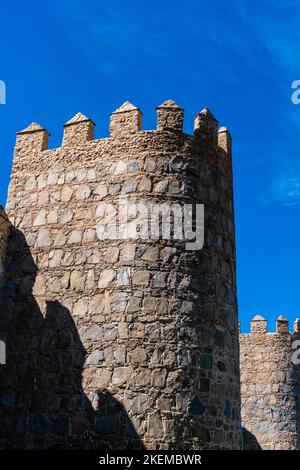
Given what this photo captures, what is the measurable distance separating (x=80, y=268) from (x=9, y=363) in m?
1.63

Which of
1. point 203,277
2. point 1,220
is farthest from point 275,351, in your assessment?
point 1,220

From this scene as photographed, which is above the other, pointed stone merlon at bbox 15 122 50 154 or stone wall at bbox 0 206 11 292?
pointed stone merlon at bbox 15 122 50 154

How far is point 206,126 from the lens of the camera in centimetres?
849

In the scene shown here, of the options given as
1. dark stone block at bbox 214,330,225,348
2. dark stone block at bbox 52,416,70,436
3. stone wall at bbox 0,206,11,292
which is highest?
stone wall at bbox 0,206,11,292

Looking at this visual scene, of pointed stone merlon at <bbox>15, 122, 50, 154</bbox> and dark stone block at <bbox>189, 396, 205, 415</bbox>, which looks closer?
dark stone block at <bbox>189, 396, 205, 415</bbox>

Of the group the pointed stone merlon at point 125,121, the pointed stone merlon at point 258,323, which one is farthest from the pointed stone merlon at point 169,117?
the pointed stone merlon at point 258,323

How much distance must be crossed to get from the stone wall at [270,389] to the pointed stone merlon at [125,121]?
9095mm

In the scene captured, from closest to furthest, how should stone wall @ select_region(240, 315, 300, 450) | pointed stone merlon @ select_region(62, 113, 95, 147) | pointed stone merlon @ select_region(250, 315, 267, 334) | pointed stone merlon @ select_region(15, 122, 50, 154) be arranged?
1. pointed stone merlon @ select_region(62, 113, 95, 147)
2. pointed stone merlon @ select_region(15, 122, 50, 154)
3. stone wall @ select_region(240, 315, 300, 450)
4. pointed stone merlon @ select_region(250, 315, 267, 334)

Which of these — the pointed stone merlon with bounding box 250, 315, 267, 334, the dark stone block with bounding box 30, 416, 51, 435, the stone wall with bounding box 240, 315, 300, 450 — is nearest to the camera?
the dark stone block with bounding box 30, 416, 51, 435

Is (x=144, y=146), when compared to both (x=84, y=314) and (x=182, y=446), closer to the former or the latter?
(x=84, y=314)

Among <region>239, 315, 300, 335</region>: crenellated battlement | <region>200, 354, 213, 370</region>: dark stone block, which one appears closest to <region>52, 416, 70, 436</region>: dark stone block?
<region>200, 354, 213, 370</region>: dark stone block

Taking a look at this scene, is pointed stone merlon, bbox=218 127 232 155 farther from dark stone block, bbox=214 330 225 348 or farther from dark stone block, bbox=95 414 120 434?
dark stone block, bbox=95 414 120 434

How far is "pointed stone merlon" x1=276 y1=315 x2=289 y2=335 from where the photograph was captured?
15602mm

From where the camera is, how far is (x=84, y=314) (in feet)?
24.6
